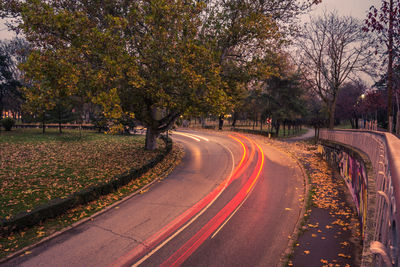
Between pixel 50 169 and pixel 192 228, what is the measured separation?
11.3 metres

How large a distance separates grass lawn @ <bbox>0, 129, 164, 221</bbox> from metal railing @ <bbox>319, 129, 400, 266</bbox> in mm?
11497

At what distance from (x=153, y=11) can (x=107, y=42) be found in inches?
134

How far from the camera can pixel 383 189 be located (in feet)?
16.2

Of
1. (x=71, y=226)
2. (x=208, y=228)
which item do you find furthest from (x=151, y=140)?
(x=208, y=228)

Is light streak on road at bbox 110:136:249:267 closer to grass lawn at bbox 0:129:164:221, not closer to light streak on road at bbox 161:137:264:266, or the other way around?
light streak on road at bbox 161:137:264:266

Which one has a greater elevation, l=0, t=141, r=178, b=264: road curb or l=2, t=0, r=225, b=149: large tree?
l=2, t=0, r=225, b=149: large tree

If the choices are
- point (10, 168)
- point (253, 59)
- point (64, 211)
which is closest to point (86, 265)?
point (64, 211)

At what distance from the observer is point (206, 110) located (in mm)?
18312

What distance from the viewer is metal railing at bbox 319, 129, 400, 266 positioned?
213 centimetres

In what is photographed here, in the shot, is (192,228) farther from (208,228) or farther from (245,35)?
(245,35)

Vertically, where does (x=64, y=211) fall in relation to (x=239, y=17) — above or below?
below

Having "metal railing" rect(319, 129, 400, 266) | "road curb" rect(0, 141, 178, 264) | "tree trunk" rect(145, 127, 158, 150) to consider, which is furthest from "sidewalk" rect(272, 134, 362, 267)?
"tree trunk" rect(145, 127, 158, 150)

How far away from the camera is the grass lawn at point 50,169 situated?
1119 centimetres

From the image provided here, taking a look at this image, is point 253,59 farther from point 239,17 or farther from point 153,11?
point 153,11
